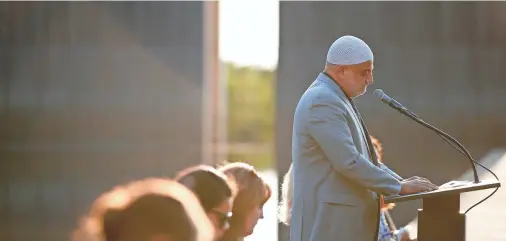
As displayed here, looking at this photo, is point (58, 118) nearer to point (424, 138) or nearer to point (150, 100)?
point (150, 100)

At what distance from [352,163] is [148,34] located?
5.85 metres

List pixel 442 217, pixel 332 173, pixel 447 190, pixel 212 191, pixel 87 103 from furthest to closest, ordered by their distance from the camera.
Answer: pixel 87 103 < pixel 332 173 < pixel 442 217 < pixel 447 190 < pixel 212 191

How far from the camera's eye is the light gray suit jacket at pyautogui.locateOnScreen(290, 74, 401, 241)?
9.86 ft

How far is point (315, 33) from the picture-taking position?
8.05m

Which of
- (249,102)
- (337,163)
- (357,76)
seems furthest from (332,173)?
(249,102)

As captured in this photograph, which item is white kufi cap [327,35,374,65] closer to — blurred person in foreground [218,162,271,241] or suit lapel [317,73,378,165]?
suit lapel [317,73,378,165]

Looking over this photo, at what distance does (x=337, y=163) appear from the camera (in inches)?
118

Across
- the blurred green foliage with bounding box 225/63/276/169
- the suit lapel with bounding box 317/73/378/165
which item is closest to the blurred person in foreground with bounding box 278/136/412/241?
the suit lapel with bounding box 317/73/378/165

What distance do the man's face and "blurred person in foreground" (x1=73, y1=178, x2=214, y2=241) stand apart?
164cm

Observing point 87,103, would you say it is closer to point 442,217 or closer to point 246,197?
point 246,197

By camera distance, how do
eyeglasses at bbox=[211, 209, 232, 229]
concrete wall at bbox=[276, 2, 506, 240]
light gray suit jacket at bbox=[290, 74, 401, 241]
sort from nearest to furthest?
eyeglasses at bbox=[211, 209, 232, 229] → light gray suit jacket at bbox=[290, 74, 401, 241] → concrete wall at bbox=[276, 2, 506, 240]

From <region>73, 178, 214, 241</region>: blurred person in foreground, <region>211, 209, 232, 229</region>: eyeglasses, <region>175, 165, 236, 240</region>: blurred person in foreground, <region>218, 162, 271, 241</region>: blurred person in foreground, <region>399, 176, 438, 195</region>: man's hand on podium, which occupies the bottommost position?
<region>218, 162, 271, 241</region>: blurred person in foreground

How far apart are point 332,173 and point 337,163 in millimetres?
72

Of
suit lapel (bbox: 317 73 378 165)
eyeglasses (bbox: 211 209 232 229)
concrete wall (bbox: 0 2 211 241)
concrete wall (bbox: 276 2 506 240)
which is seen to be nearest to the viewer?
eyeglasses (bbox: 211 209 232 229)
